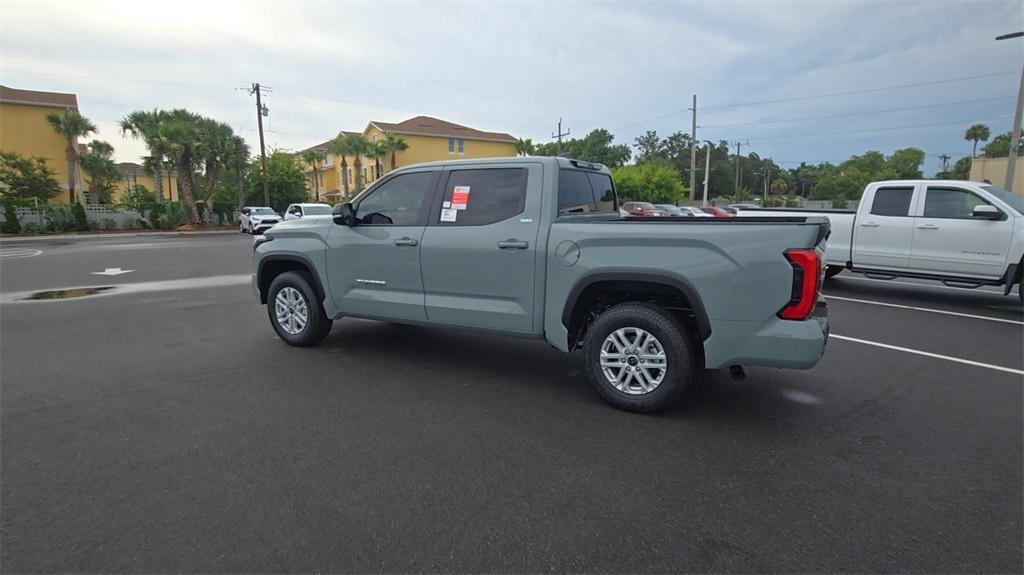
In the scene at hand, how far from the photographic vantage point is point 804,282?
339cm

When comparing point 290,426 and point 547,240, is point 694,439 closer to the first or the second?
point 547,240

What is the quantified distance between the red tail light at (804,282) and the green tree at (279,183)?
4472cm

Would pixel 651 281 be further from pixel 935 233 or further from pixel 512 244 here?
pixel 935 233

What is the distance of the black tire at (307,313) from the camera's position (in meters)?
5.68

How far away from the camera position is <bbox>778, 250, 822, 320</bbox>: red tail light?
3371 millimetres

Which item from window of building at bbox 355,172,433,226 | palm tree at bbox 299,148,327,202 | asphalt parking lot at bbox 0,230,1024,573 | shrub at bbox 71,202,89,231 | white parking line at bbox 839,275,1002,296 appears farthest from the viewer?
palm tree at bbox 299,148,327,202

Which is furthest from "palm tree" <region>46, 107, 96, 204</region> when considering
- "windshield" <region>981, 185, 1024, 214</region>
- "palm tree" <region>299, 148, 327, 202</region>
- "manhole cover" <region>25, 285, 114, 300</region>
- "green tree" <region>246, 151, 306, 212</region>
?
"windshield" <region>981, 185, 1024, 214</region>

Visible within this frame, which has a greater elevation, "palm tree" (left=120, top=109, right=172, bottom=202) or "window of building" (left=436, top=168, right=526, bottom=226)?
"palm tree" (left=120, top=109, right=172, bottom=202)

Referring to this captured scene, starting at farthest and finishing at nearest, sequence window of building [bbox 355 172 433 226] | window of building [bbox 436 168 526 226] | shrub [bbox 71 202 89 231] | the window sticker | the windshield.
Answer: shrub [bbox 71 202 89 231], the windshield, window of building [bbox 355 172 433 226], the window sticker, window of building [bbox 436 168 526 226]

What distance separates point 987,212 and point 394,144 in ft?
147

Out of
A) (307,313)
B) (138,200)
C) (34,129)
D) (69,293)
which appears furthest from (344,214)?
(138,200)

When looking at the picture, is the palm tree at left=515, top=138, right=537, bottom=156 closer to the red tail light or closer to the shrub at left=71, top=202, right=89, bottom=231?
the shrub at left=71, top=202, right=89, bottom=231

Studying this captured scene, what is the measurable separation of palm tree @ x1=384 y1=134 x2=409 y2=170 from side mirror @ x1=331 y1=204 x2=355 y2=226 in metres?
44.0

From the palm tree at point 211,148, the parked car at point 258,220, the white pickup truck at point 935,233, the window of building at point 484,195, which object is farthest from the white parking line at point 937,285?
the palm tree at point 211,148
